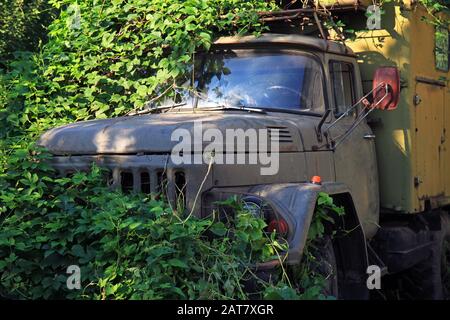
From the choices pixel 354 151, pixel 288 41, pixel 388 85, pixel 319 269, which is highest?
pixel 288 41

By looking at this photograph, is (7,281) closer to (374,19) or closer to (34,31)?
(374,19)

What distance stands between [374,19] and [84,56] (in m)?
2.75

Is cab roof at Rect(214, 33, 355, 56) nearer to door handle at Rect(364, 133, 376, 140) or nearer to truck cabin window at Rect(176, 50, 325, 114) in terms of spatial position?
truck cabin window at Rect(176, 50, 325, 114)

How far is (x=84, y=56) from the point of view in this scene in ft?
25.2

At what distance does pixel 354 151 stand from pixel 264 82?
1.01 metres

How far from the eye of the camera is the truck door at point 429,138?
732 cm

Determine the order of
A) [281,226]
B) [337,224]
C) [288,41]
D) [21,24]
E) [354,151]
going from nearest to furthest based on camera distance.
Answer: [281,226], [337,224], [288,41], [354,151], [21,24]

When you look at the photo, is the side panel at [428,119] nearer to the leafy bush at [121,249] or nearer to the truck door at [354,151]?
the truck door at [354,151]

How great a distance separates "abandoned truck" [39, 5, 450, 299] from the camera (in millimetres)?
5219

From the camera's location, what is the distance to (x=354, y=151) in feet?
21.9

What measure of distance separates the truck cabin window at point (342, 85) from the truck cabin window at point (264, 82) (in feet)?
0.72

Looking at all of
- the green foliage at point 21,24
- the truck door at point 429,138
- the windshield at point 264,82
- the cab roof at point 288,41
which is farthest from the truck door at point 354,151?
the green foliage at point 21,24

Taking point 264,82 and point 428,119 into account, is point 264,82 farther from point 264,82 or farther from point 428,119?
point 428,119

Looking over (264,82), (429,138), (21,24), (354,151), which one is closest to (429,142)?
(429,138)
